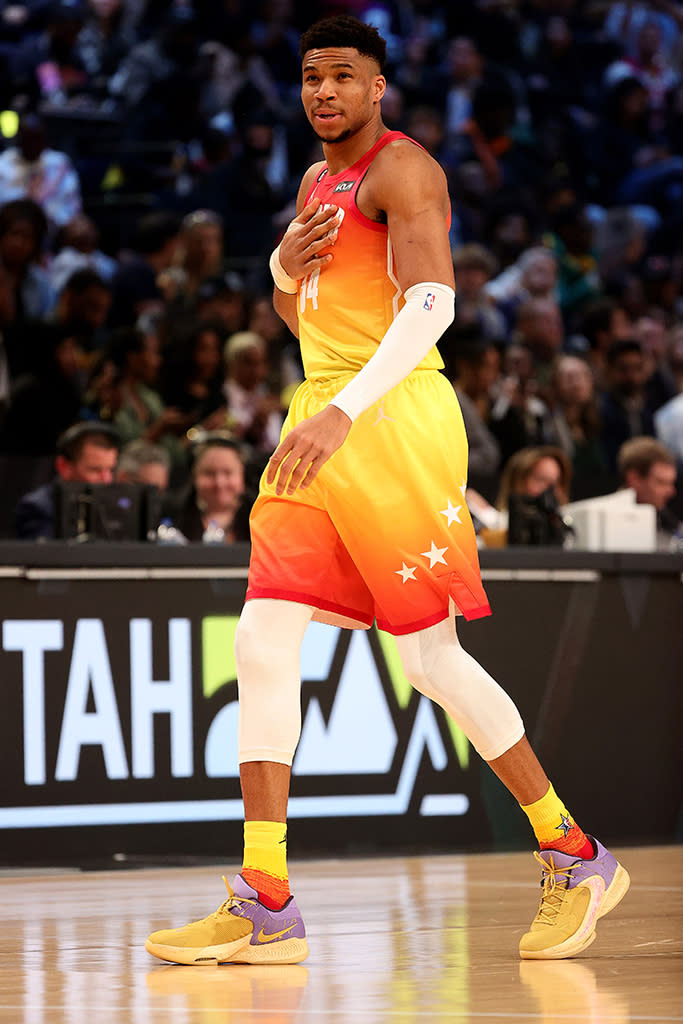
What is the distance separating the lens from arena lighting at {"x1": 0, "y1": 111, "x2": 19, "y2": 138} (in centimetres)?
1065

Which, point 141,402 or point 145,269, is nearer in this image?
point 141,402

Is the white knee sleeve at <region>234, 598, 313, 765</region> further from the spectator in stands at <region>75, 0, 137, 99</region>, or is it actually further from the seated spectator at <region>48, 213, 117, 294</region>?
the spectator in stands at <region>75, 0, 137, 99</region>

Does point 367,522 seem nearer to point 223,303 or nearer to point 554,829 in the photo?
point 554,829

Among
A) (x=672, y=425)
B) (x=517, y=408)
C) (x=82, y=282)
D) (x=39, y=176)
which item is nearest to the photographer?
(x=82, y=282)

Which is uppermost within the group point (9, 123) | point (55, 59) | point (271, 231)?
point (55, 59)

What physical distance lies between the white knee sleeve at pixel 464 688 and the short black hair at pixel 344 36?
1205 millimetres

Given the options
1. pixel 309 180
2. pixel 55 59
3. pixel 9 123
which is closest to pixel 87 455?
pixel 309 180

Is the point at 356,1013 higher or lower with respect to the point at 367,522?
lower

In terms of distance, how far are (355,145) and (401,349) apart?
531 millimetres

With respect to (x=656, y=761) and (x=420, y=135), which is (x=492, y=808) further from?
(x=420, y=135)

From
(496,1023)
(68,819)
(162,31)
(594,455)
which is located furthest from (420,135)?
(496,1023)

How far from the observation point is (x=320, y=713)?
5578 mm

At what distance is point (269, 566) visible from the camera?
134 inches

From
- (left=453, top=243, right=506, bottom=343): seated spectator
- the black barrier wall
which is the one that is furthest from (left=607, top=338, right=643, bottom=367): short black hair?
the black barrier wall
